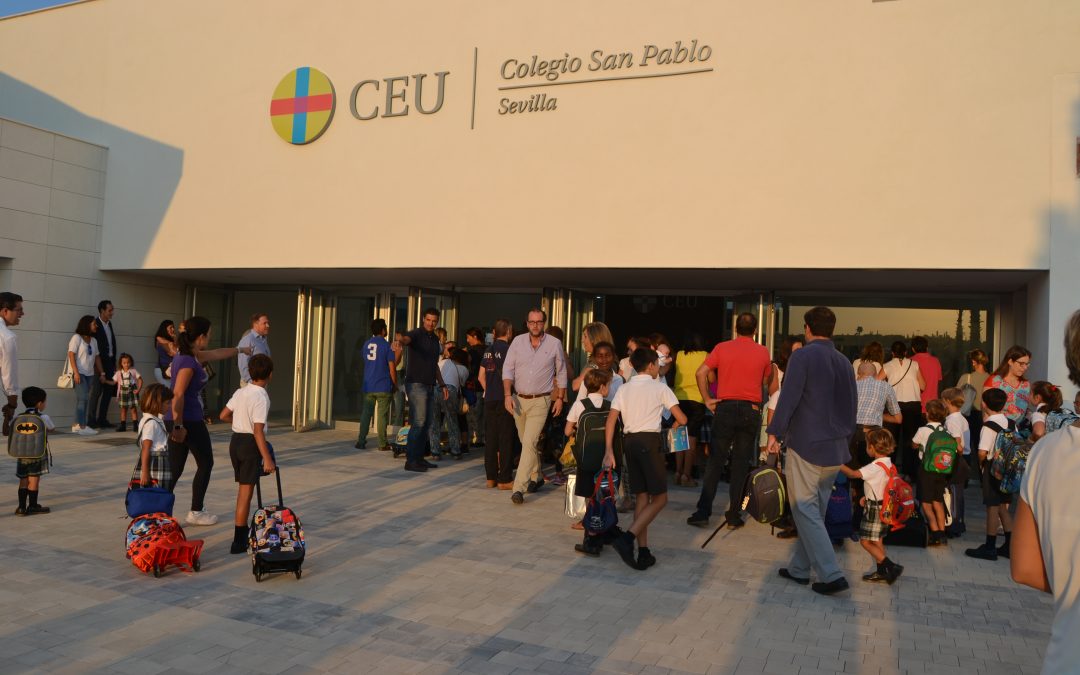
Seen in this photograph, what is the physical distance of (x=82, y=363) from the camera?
12930 millimetres

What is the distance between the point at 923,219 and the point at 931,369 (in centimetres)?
202

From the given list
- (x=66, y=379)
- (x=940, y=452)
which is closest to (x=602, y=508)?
(x=940, y=452)

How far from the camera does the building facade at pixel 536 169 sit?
8781 millimetres

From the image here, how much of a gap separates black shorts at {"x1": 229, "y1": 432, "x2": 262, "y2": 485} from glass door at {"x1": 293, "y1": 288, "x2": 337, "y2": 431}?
349 inches

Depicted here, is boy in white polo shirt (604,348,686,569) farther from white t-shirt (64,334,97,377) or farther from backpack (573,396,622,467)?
white t-shirt (64,334,97,377)

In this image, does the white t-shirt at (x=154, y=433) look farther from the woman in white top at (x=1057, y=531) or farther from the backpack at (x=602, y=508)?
the woman in white top at (x=1057, y=531)

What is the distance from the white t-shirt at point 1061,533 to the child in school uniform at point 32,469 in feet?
23.6

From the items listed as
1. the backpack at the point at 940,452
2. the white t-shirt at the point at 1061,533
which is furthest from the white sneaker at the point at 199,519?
the white t-shirt at the point at 1061,533

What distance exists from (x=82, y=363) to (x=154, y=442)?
25.4ft

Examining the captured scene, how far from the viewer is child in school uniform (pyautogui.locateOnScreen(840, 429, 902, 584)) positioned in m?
6.08

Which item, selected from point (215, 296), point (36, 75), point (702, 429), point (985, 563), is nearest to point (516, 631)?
point (985, 563)

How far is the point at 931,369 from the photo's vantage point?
10000mm

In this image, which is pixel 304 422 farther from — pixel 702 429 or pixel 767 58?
pixel 767 58

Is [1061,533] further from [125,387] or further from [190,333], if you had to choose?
[125,387]
